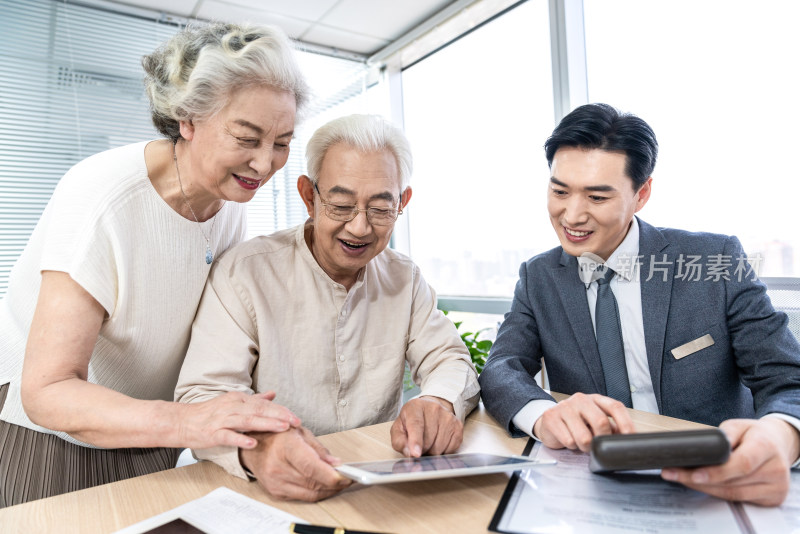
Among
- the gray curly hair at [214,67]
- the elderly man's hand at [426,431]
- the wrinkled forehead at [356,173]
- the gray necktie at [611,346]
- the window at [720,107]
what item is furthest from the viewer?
the window at [720,107]

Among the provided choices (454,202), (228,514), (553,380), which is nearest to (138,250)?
(228,514)

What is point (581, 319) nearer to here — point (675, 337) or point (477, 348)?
point (675, 337)

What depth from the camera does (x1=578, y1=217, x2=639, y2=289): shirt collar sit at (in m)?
1.54

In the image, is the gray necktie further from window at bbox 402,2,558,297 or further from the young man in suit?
window at bbox 402,2,558,297

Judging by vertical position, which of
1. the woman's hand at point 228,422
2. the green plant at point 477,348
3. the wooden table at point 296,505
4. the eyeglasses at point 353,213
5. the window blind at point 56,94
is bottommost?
the green plant at point 477,348

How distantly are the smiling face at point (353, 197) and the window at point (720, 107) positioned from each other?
5.65ft

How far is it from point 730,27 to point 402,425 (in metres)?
2.37

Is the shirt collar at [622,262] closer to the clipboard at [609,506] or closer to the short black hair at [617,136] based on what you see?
the short black hair at [617,136]

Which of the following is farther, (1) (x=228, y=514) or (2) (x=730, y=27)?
(2) (x=730, y=27)

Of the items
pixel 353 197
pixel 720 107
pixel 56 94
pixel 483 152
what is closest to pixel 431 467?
pixel 353 197

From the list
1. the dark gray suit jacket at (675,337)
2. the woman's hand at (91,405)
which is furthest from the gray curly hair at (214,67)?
the dark gray suit jacket at (675,337)

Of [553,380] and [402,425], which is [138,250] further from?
[553,380]

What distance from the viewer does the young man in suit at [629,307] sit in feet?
4.58

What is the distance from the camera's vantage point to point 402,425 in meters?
1.11
